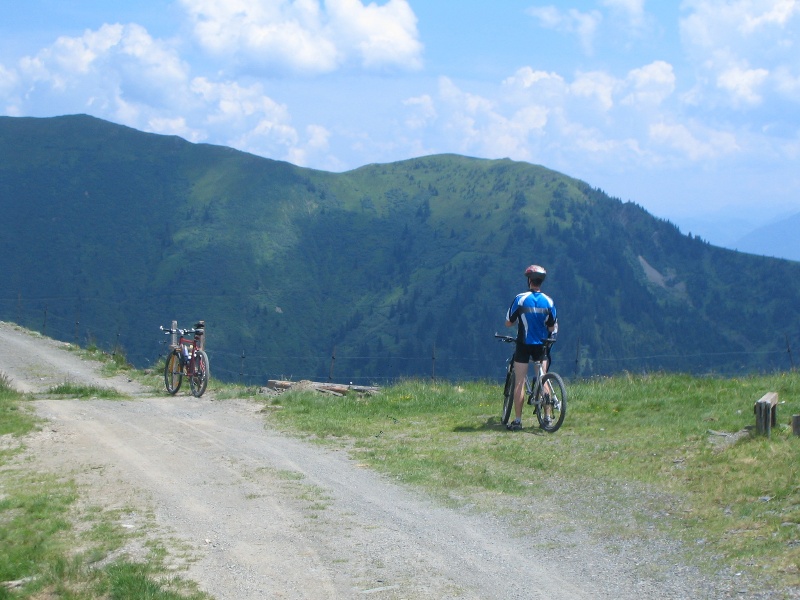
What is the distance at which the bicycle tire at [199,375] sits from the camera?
1612cm

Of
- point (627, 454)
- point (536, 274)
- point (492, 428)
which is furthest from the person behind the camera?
point (492, 428)

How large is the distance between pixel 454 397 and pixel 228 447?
5.31 metres

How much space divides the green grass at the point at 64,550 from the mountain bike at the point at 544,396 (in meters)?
5.63

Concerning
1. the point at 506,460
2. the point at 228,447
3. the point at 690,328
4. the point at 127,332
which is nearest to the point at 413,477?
the point at 506,460

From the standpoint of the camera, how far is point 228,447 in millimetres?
10547

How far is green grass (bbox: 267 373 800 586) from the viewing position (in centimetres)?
660

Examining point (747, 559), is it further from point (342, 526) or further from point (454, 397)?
point (454, 397)

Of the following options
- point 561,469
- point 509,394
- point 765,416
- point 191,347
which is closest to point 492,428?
point 509,394

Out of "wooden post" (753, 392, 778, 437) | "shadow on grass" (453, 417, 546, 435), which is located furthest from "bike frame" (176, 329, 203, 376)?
"wooden post" (753, 392, 778, 437)

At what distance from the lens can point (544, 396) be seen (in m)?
11.2

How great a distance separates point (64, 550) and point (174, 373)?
1032 cm

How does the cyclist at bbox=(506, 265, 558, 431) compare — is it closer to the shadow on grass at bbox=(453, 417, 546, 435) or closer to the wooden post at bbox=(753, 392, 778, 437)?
the shadow on grass at bbox=(453, 417, 546, 435)

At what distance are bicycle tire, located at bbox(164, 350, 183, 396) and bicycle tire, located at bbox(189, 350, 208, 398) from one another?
1.01 feet

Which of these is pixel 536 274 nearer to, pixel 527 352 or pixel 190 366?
pixel 527 352
